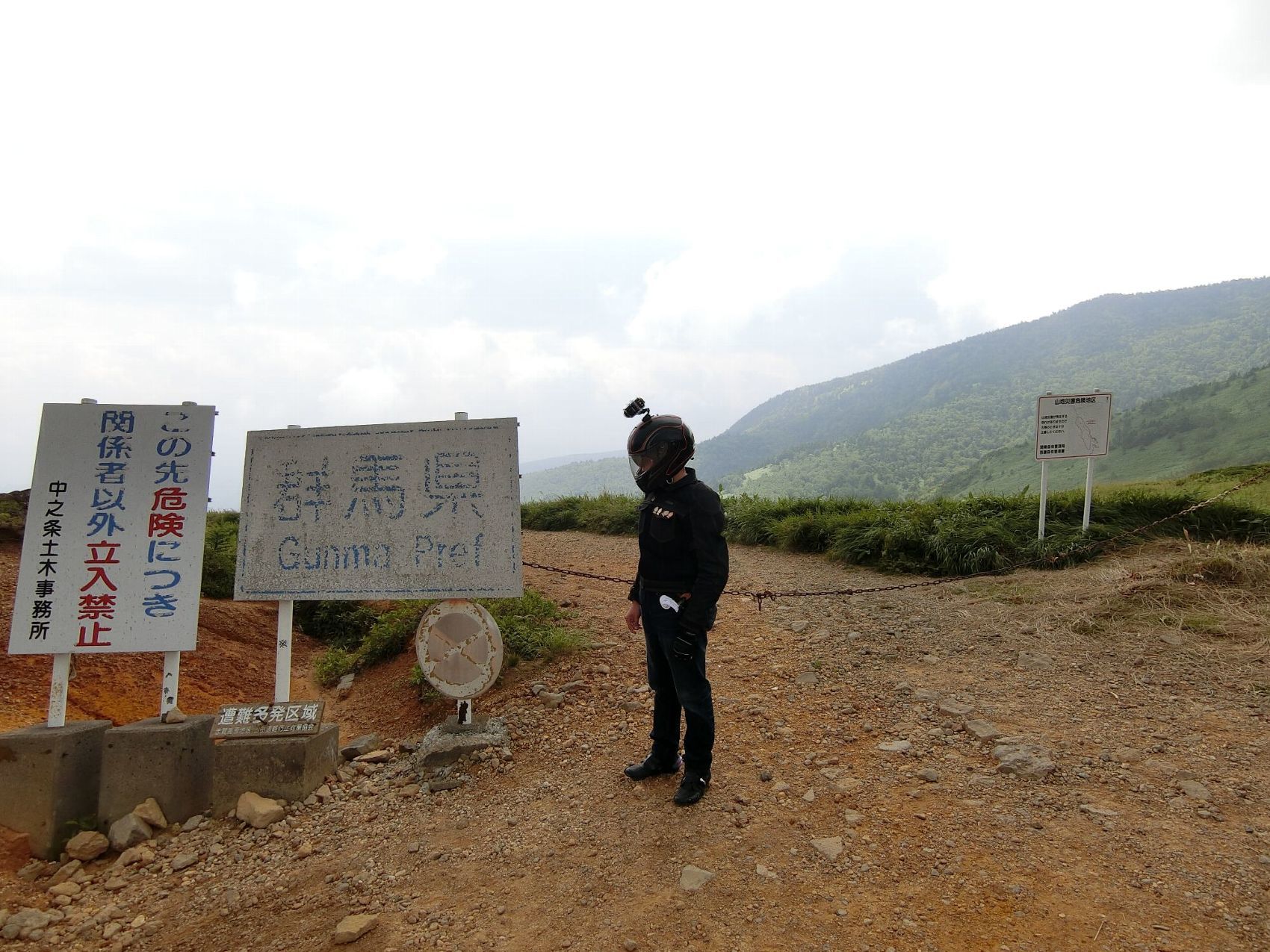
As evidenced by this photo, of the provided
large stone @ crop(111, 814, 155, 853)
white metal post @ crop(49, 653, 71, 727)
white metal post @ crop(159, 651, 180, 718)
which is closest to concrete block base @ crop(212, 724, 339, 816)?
large stone @ crop(111, 814, 155, 853)

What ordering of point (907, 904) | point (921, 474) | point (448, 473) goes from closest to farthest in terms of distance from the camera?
point (907, 904) → point (448, 473) → point (921, 474)

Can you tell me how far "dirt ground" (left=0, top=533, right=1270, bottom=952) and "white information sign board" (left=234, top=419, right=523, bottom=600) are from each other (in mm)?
1163

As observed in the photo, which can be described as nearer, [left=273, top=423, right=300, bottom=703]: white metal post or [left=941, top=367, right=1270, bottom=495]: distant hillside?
[left=273, top=423, right=300, bottom=703]: white metal post

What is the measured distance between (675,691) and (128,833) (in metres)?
3.05

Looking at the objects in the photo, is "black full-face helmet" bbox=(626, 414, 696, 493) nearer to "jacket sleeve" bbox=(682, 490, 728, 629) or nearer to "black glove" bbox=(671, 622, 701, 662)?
"jacket sleeve" bbox=(682, 490, 728, 629)

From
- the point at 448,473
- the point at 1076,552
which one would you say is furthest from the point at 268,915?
the point at 1076,552

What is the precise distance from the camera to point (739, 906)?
2.74 metres

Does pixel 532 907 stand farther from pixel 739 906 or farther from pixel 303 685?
pixel 303 685

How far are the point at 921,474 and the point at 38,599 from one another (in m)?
42.9

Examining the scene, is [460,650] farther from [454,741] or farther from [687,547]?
[687,547]

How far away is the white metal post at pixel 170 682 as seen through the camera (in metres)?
4.24

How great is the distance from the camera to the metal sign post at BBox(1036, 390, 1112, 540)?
352 inches

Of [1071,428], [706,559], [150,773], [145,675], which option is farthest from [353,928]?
[1071,428]

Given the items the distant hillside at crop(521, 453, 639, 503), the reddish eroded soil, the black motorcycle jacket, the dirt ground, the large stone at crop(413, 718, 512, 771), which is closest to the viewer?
Result: the dirt ground
